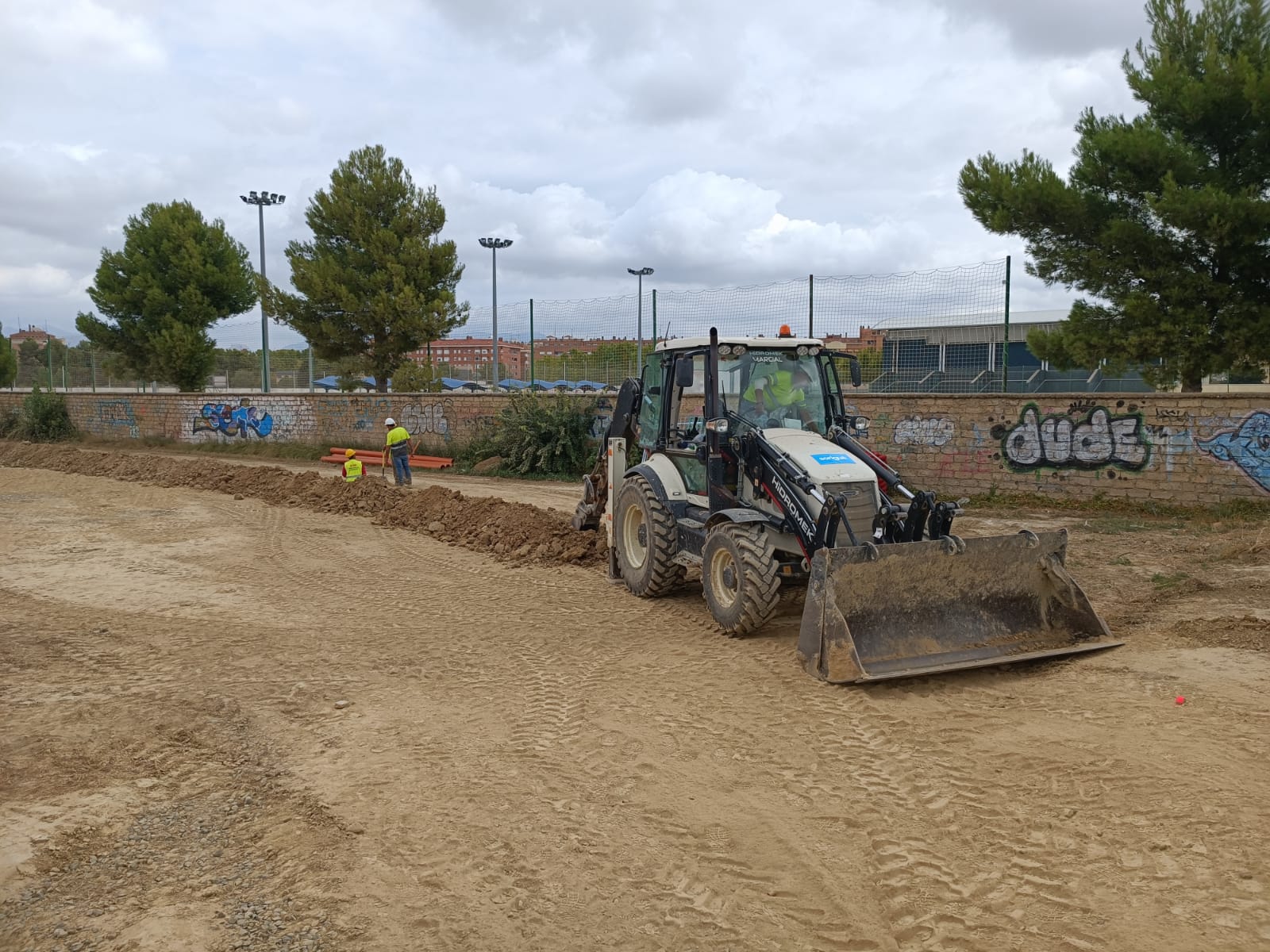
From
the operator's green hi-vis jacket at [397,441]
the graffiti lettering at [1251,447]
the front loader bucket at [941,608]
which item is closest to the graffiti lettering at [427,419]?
the operator's green hi-vis jacket at [397,441]

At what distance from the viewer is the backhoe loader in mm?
6379


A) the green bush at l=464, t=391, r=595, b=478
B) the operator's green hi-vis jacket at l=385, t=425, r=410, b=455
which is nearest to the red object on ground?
the green bush at l=464, t=391, r=595, b=478

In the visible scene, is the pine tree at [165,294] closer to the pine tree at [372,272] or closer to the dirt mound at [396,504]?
the pine tree at [372,272]

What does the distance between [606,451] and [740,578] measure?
372cm

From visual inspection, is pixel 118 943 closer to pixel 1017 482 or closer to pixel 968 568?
pixel 968 568

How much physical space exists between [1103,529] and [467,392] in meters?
15.4

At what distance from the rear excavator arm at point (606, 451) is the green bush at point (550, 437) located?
29.9ft

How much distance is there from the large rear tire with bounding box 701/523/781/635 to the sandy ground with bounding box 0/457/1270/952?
0.21 meters

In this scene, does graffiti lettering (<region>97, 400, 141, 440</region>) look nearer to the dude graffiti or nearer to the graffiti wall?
the graffiti wall

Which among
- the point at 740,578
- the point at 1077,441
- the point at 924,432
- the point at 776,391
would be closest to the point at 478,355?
the point at 924,432

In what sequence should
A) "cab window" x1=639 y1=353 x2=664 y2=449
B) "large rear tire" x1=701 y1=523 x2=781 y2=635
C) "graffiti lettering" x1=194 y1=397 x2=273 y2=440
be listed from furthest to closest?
1. "graffiti lettering" x1=194 y1=397 x2=273 y2=440
2. "cab window" x1=639 y1=353 x2=664 y2=449
3. "large rear tire" x1=701 y1=523 x2=781 y2=635

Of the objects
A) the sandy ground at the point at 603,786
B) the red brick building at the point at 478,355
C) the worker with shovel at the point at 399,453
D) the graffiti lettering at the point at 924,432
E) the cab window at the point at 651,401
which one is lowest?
the sandy ground at the point at 603,786

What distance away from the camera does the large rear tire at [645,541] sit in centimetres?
856

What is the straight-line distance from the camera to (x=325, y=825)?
4406 mm
